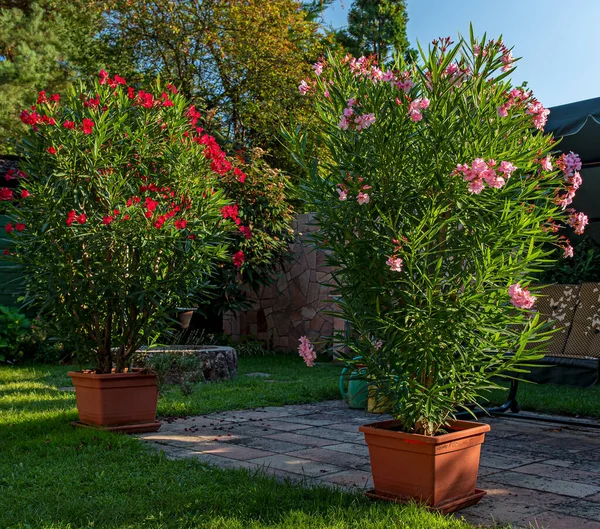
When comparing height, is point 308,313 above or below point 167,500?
above

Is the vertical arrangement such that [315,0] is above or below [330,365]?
above

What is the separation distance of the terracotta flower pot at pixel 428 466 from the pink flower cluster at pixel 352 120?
4.40 ft

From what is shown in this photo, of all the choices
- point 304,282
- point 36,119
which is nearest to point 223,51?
point 304,282

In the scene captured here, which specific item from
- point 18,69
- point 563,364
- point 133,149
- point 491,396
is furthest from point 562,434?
point 18,69

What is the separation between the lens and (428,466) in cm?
306

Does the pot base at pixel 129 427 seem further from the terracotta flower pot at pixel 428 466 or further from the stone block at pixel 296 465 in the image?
the terracotta flower pot at pixel 428 466

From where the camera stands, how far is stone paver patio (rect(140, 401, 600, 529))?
320cm

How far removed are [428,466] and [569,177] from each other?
4.99 ft

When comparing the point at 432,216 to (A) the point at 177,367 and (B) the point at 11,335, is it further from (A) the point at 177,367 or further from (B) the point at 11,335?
(B) the point at 11,335

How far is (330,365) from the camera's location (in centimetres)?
963

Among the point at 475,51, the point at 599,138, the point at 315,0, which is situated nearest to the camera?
the point at 475,51

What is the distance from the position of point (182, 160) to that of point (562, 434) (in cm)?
331

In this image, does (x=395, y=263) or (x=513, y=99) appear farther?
(x=513, y=99)

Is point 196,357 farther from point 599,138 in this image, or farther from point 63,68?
point 63,68
